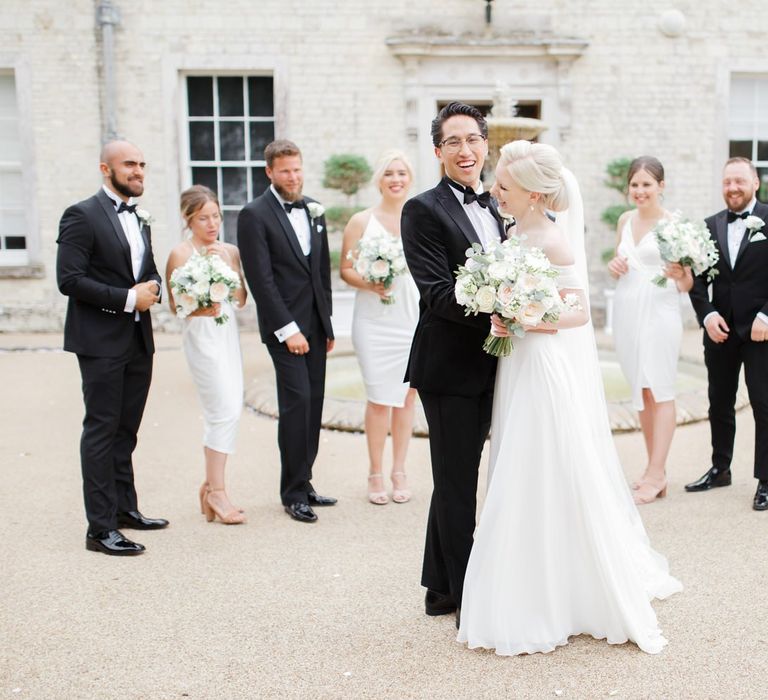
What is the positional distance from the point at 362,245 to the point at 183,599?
2379 millimetres

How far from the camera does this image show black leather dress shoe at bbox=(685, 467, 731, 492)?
211 inches

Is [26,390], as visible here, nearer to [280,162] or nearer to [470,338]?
[280,162]

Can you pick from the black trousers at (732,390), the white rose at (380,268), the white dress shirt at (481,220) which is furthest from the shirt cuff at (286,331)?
the black trousers at (732,390)

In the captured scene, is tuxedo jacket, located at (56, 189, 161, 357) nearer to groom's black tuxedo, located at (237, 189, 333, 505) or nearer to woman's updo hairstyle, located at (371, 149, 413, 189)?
groom's black tuxedo, located at (237, 189, 333, 505)

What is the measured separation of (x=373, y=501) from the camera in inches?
204

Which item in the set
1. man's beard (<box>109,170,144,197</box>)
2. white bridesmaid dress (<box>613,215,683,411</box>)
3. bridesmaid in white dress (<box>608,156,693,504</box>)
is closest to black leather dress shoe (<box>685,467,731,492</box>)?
bridesmaid in white dress (<box>608,156,693,504</box>)

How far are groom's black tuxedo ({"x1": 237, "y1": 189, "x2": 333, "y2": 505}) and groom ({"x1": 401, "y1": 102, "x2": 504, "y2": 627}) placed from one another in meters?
1.53

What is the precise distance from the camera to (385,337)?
538 cm

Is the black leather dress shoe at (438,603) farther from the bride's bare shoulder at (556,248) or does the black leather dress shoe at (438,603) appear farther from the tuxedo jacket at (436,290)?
the bride's bare shoulder at (556,248)

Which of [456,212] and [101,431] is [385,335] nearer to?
[101,431]

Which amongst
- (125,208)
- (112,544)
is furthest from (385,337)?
(112,544)

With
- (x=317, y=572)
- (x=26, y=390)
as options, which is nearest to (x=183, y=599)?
(x=317, y=572)

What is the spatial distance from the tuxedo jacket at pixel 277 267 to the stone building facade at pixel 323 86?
7.47m

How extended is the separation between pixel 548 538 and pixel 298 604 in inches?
44.9
